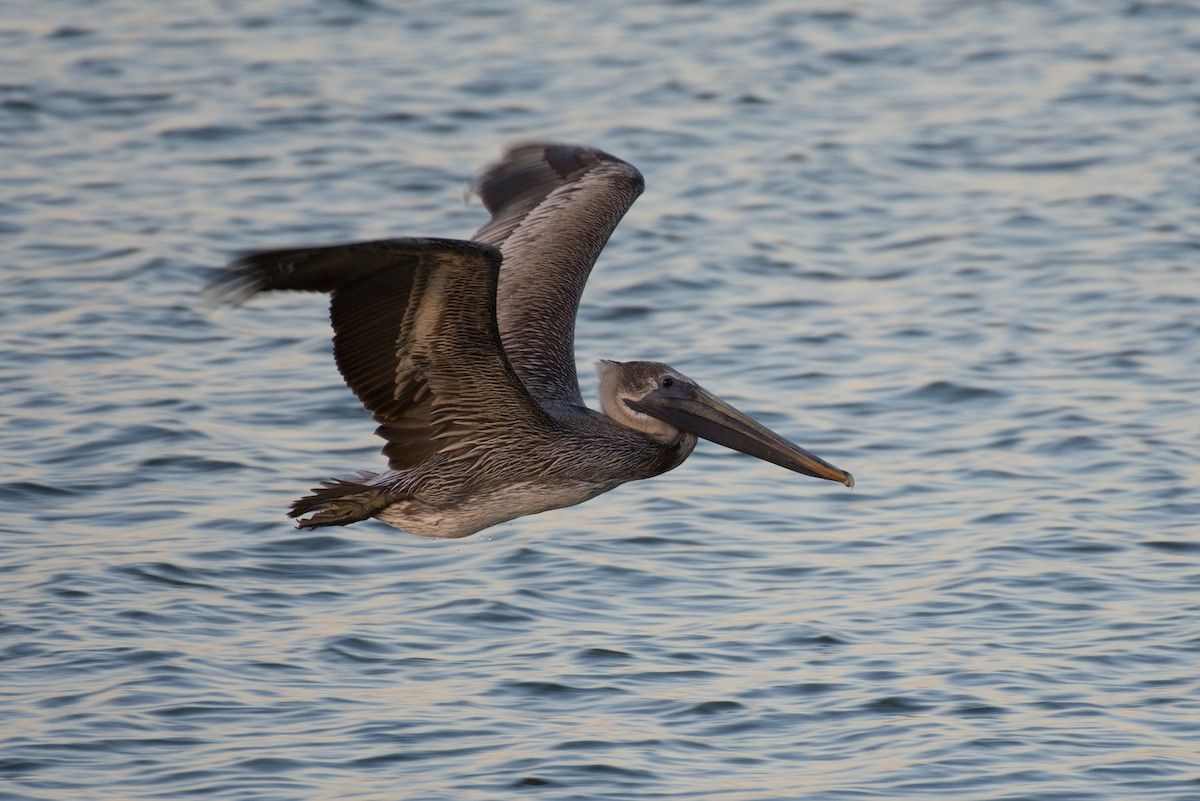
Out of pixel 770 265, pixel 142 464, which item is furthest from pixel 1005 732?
pixel 770 265

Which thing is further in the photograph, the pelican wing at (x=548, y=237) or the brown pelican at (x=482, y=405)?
the pelican wing at (x=548, y=237)

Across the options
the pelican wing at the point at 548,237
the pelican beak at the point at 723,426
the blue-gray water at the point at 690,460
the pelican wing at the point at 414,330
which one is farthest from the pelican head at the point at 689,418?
the blue-gray water at the point at 690,460

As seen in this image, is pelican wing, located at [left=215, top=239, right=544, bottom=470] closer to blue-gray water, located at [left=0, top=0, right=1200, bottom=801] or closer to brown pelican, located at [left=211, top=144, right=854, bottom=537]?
brown pelican, located at [left=211, top=144, right=854, bottom=537]

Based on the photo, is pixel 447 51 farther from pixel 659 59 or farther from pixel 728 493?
pixel 728 493

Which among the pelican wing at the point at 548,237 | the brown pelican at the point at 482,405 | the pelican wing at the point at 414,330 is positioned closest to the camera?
the pelican wing at the point at 414,330

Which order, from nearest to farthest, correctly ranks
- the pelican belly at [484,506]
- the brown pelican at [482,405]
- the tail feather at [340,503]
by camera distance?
1. the brown pelican at [482,405]
2. the tail feather at [340,503]
3. the pelican belly at [484,506]

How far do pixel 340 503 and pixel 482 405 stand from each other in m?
0.60

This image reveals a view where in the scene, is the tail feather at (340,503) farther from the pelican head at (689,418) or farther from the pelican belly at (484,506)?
the pelican head at (689,418)

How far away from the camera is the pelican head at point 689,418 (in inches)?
265

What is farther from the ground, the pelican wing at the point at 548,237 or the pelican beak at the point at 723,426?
the pelican wing at the point at 548,237

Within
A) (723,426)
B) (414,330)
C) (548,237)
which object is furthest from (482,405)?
(548,237)

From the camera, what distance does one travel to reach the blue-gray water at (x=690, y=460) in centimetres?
625

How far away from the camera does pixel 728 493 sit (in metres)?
8.27

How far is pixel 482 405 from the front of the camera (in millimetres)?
6629
